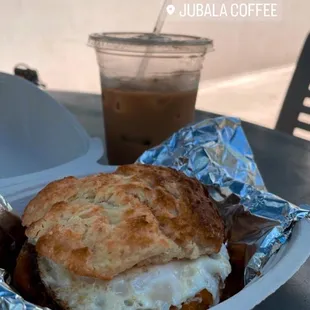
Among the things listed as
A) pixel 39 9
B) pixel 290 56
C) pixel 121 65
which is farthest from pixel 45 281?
pixel 290 56

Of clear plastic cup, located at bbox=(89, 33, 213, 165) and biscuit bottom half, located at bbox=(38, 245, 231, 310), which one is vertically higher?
clear plastic cup, located at bbox=(89, 33, 213, 165)

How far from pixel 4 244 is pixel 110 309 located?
17cm

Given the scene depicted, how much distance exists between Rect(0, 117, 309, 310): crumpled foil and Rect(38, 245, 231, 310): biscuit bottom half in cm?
5

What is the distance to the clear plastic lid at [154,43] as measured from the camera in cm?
99

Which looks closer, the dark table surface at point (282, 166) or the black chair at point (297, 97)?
the dark table surface at point (282, 166)

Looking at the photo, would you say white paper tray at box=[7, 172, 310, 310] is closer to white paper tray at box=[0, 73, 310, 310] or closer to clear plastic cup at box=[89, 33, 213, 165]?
white paper tray at box=[0, 73, 310, 310]

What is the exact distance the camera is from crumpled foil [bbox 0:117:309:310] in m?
0.67

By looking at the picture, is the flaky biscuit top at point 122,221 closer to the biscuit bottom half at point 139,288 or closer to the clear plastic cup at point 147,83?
the biscuit bottom half at point 139,288

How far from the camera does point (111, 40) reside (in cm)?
101

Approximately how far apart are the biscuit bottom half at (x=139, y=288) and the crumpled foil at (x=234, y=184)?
5 cm

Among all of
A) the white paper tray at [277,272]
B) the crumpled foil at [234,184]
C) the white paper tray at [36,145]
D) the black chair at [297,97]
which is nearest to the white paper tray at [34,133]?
the white paper tray at [36,145]

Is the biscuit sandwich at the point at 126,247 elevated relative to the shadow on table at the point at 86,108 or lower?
elevated

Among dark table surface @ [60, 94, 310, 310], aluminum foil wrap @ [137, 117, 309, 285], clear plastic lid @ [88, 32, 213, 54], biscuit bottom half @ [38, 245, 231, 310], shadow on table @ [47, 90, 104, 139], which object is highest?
clear plastic lid @ [88, 32, 213, 54]

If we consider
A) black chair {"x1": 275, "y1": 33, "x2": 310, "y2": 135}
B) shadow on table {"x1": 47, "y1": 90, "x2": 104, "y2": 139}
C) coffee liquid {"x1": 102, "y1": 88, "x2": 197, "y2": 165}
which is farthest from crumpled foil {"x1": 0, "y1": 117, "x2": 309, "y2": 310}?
black chair {"x1": 275, "y1": 33, "x2": 310, "y2": 135}
